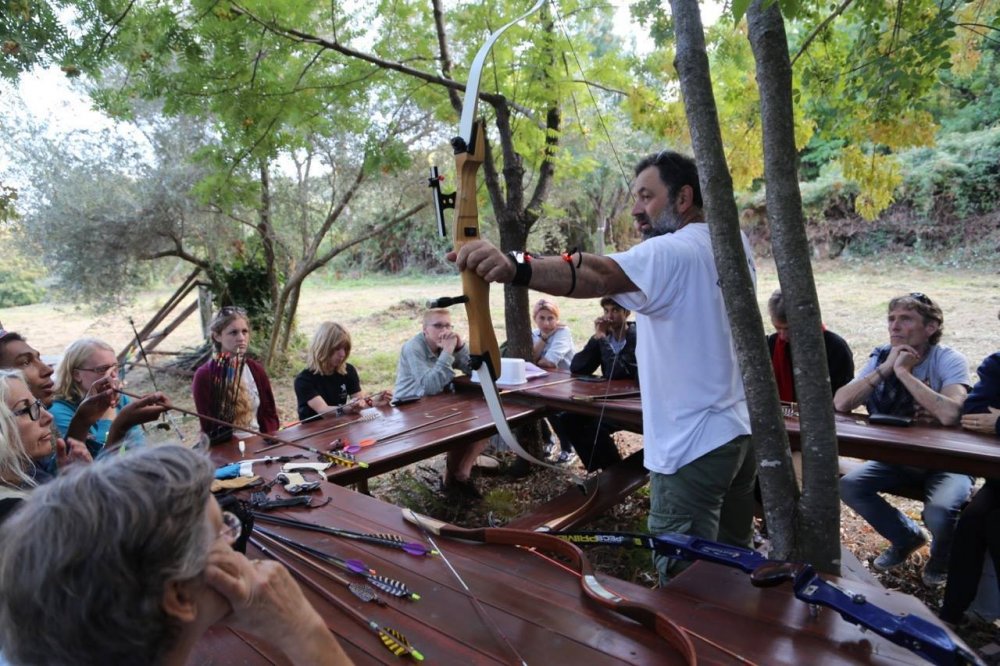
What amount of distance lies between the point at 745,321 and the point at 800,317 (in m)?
0.18

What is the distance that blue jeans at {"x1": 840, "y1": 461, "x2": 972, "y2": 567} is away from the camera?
293 cm

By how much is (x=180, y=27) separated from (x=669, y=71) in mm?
3325

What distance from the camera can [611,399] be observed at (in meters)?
3.65

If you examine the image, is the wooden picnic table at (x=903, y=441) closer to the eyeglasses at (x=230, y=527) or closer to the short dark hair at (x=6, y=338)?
the eyeglasses at (x=230, y=527)

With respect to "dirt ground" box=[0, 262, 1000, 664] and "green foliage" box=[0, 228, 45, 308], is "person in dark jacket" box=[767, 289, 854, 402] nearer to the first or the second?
"dirt ground" box=[0, 262, 1000, 664]

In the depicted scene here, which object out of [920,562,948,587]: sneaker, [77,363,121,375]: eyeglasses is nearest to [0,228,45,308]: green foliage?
[77,363,121,375]: eyeglasses

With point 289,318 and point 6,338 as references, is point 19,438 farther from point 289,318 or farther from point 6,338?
point 289,318

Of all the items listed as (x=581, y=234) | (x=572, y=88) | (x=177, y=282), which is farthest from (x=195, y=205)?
(x=581, y=234)

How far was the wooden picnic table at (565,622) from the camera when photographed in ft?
3.88

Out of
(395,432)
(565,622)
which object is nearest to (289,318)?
(395,432)

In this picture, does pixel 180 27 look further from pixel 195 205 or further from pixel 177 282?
pixel 177 282

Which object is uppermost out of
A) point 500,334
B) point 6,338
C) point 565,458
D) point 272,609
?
point 6,338

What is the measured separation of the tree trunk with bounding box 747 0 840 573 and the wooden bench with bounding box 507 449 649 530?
1.23 m

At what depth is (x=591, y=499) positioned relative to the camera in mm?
2992
